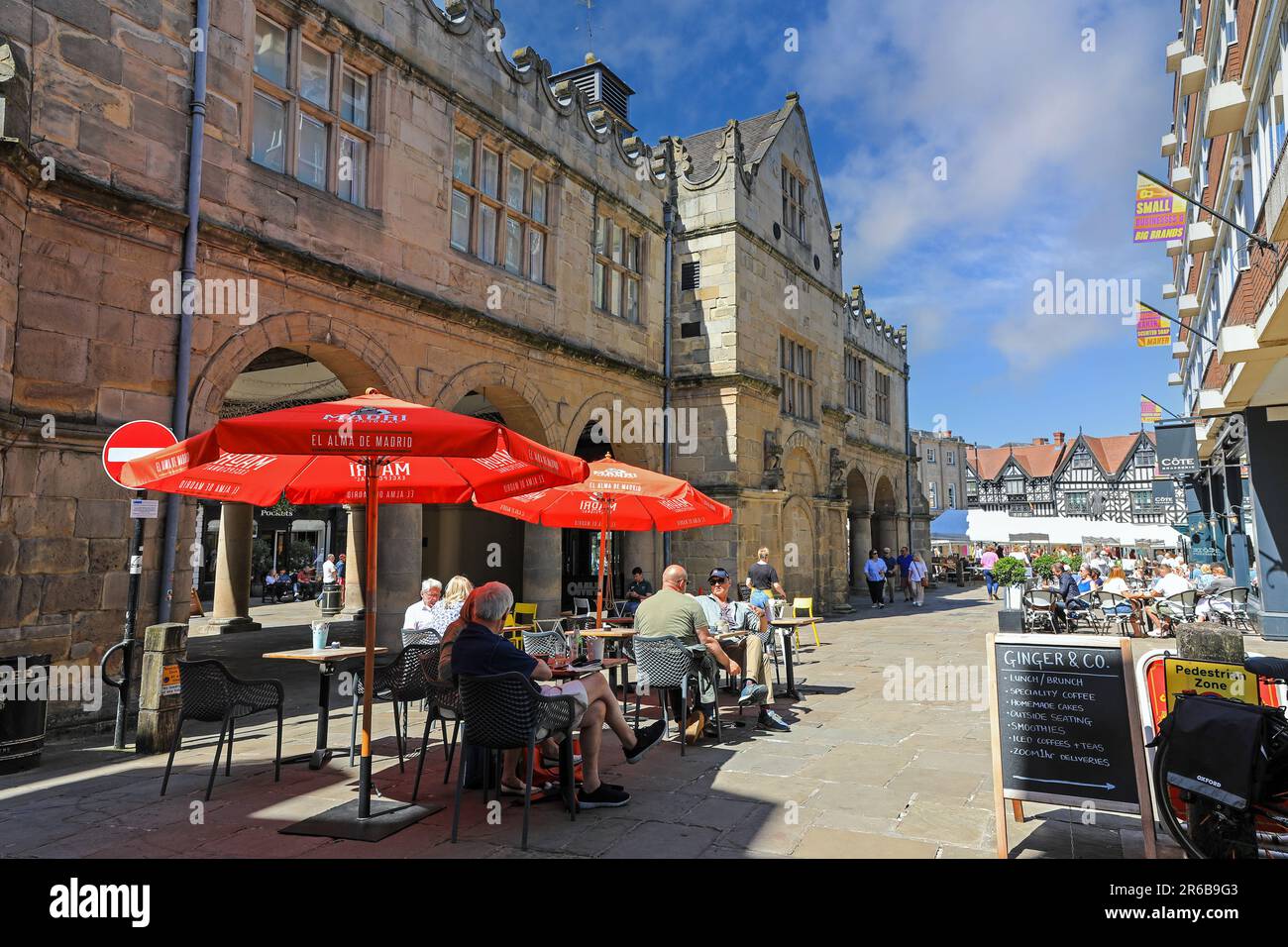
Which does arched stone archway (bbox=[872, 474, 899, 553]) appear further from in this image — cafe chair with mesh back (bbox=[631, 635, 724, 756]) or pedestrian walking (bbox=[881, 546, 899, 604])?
cafe chair with mesh back (bbox=[631, 635, 724, 756])

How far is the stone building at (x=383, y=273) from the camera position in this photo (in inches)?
275

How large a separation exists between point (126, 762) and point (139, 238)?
4.94 meters

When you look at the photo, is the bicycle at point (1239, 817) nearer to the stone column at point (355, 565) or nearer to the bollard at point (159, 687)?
the bollard at point (159, 687)

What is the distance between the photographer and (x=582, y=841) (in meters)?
4.29

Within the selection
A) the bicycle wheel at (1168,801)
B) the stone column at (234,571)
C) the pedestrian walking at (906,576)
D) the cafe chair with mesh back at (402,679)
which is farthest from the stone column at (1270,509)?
the stone column at (234,571)

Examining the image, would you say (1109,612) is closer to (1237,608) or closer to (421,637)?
(1237,608)

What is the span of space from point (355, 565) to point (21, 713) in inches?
456

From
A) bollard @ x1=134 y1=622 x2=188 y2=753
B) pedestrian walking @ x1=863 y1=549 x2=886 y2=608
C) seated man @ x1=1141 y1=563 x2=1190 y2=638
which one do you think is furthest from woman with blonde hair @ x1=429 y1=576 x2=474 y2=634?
pedestrian walking @ x1=863 y1=549 x2=886 y2=608

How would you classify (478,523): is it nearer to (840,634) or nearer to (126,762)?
(840,634)

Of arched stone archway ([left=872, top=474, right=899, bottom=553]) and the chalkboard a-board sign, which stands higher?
arched stone archway ([left=872, top=474, right=899, bottom=553])

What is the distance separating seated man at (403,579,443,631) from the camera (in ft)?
24.5

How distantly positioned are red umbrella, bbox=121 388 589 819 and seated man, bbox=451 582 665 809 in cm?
58

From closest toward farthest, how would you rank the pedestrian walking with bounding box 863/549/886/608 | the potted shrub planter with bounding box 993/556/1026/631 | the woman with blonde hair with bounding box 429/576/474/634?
the woman with blonde hair with bounding box 429/576/474/634, the potted shrub planter with bounding box 993/556/1026/631, the pedestrian walking with bounding box 863/549/886/608
